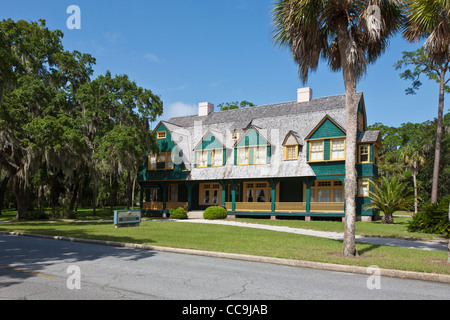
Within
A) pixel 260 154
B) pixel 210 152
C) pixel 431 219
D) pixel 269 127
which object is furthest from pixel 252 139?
pixel 431 219

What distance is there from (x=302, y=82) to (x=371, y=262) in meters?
6.49

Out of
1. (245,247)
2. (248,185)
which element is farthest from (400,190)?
(245,247)

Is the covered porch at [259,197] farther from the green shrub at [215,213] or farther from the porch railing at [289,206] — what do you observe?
the green shrub at [215,213]

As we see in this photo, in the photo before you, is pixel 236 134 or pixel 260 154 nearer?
pixel 260 154

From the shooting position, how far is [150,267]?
9156 mm

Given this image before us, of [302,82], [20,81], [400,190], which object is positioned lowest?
[400,190]

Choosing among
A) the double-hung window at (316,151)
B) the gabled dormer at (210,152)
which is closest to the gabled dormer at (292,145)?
the double-hung window at (316,151)

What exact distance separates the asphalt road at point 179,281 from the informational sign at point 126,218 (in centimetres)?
995

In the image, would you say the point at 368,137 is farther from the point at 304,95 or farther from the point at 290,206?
the point at 290,206

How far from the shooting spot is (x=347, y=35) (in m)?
12.2

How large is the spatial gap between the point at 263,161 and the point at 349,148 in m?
20.0

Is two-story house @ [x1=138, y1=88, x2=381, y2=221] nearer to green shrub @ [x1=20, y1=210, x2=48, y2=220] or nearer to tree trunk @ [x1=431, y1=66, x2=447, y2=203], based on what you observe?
tree trunk @ [x1=431, y1=66, x2=447, y2=203]

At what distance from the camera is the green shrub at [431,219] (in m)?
18.6
